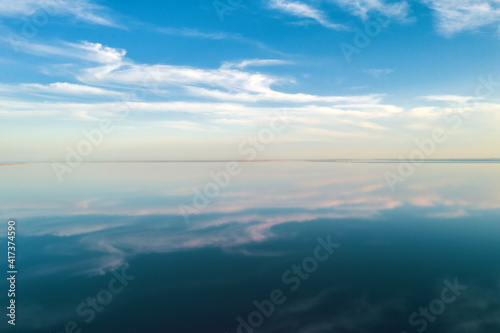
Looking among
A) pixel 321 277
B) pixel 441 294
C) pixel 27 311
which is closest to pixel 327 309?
pixel 321 277

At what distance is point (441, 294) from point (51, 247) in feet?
43.9

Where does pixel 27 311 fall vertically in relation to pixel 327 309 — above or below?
above

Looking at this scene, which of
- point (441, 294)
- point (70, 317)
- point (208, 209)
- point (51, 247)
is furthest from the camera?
point (208, 209)

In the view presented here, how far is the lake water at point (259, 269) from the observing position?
6.96m

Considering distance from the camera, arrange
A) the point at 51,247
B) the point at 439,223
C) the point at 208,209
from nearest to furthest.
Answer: the point at 51,247 → the point at 439,223 → the point at 208,209

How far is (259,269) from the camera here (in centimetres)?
938

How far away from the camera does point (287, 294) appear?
795 centimetres

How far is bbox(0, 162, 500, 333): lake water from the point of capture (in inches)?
274

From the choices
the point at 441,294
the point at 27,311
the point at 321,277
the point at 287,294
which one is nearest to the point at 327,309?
the point at 287,294

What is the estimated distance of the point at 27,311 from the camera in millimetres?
7379

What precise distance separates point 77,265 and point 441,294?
1105 centimetres

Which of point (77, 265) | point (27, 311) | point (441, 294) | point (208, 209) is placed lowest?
point (441, 294)

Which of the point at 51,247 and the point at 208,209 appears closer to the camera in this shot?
the point at 51,247

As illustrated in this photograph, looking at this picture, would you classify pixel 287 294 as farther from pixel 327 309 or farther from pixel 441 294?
pixel 441 294
